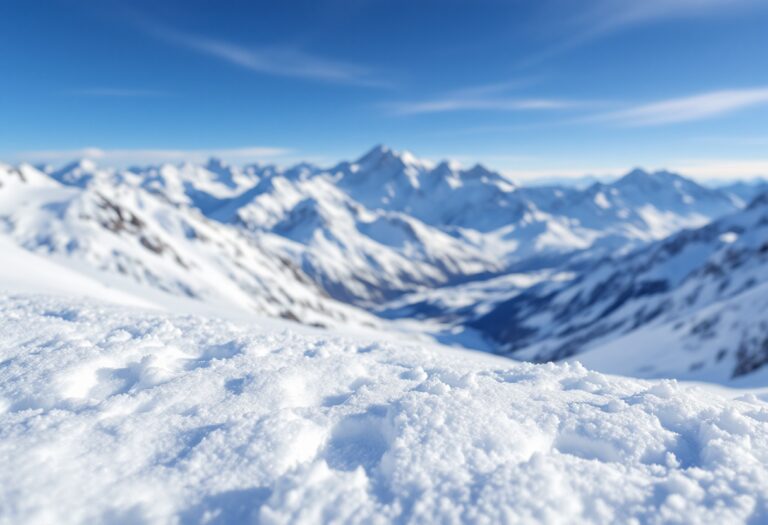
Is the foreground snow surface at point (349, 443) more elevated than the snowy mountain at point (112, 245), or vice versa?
the foreground snow surface at point (349, 443)

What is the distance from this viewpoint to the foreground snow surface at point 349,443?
632 centimetres

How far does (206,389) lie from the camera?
31.6ft

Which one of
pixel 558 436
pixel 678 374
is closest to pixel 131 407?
pixel 558 436

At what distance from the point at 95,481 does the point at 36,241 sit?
14837 cm

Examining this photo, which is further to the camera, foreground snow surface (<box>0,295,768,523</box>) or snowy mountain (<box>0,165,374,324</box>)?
snowy mountain (<box>0,165,374,324</box>)

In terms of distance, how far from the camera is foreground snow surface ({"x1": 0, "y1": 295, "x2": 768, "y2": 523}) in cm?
632

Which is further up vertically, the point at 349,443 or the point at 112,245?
the point at 349,443

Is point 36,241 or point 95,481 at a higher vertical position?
point 95,481

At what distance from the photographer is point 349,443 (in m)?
8.09

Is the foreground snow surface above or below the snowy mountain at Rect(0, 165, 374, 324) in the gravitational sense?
above

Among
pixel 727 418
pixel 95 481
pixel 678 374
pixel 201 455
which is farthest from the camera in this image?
pixel 678 374

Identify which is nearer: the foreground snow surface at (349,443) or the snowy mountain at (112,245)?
the foreground snow surface at (349,443)

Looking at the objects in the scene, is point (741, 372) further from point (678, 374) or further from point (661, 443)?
point (661, 443)

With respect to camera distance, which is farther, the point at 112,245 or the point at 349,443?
the point at 112,245
